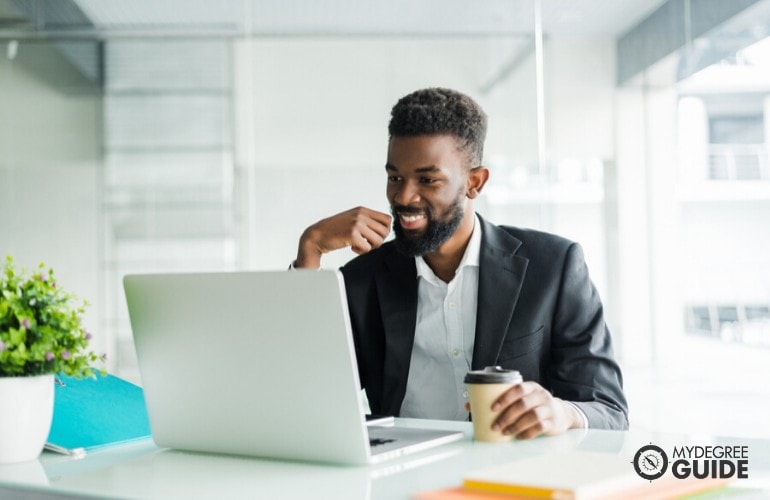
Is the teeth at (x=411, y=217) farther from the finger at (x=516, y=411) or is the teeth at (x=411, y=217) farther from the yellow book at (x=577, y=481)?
the yellow book at (x=577, y=481)

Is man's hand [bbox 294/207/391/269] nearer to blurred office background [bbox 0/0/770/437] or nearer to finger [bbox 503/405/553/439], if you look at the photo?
finger [bbox 503/405/553/439]

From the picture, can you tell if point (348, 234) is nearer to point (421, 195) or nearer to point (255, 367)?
point (421, 195)

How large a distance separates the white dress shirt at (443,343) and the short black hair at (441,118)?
0.93 ft

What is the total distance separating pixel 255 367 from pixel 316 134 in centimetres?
280

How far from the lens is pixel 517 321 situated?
6.79 feet

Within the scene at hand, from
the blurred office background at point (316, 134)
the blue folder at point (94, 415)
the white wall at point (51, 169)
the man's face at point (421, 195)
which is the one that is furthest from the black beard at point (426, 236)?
the white wall at point (51, 169)

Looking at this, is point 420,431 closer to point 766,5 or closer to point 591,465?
point 591,465

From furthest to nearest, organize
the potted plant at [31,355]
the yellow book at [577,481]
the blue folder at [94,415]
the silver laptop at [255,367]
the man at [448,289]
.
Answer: the man at [448,289] < the blue folder at [94,415] < the potted plant at [31,355] < the silver laptop at [255,367] < the yellow book at [577,481]

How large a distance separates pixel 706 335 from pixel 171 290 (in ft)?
9.89

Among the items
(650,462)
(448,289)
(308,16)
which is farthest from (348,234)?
(308,16)

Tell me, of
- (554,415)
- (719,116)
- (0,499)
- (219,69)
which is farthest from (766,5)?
(0,499)

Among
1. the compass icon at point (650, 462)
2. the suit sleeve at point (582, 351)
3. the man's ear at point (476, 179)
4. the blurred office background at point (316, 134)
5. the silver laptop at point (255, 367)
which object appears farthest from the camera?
the blurred office background at point (316, 134)

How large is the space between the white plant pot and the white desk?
0.02 metres

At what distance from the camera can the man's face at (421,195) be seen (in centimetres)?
218
